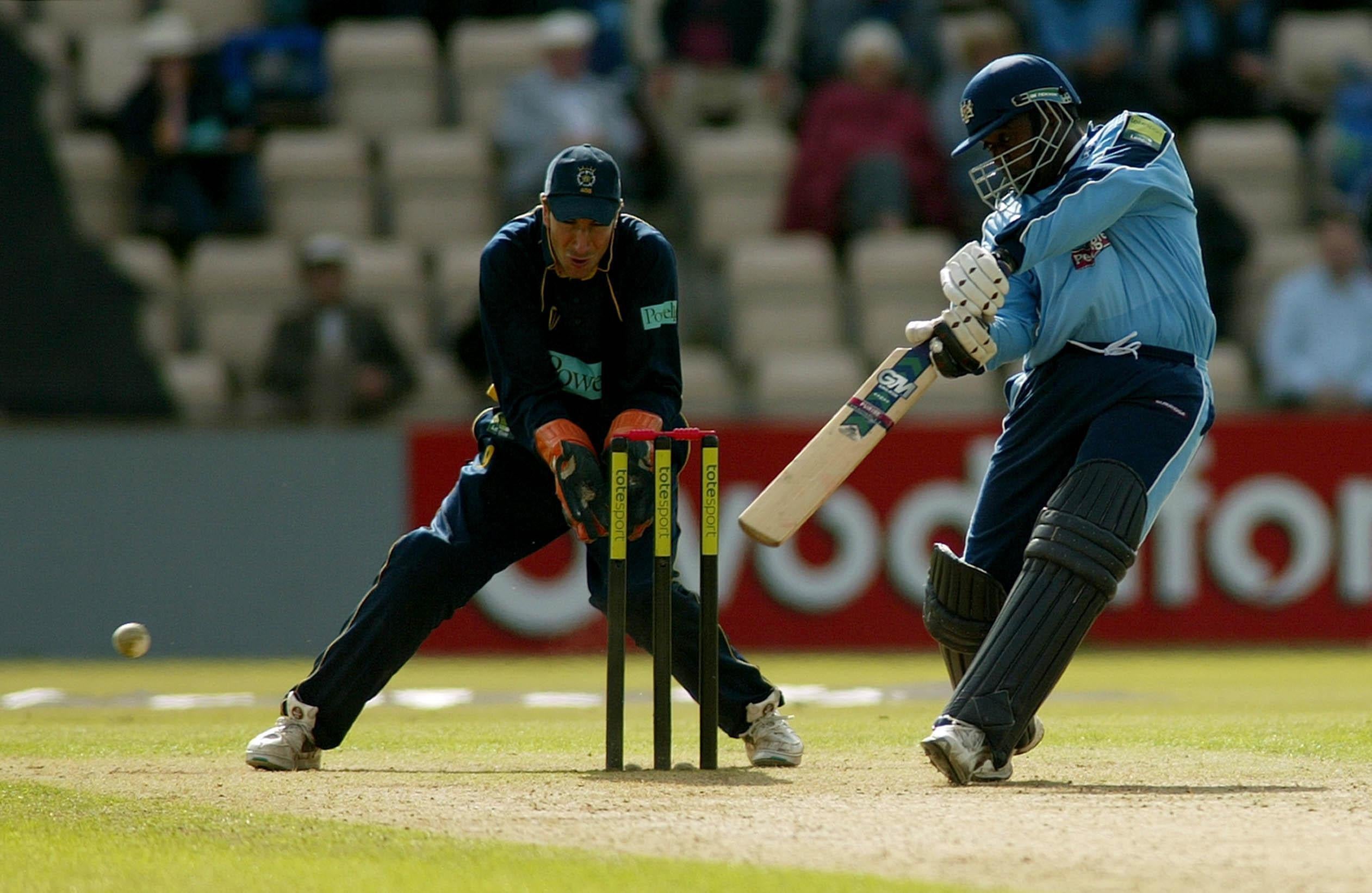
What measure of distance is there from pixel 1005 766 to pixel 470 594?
1.69m

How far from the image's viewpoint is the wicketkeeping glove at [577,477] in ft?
18.2

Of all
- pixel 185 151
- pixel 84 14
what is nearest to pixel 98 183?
pixel 185 151

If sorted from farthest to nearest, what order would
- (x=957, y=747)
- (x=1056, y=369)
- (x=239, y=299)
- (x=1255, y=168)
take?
(x=1255, y=168)
(x=239, y=299)
(x=1056, y=369)
(x=957, y=747)

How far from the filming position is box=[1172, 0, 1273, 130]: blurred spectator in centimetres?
1361

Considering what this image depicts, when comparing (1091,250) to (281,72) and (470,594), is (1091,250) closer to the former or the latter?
(470,594)

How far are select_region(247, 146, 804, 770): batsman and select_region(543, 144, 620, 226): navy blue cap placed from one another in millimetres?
85

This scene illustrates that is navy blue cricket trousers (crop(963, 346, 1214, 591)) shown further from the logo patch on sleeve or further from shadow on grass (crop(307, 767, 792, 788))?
Answer: shadow on grass (crop(307, 767, 792, 788))

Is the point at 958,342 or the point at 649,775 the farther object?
the point at 649,775

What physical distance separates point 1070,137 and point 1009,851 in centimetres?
223

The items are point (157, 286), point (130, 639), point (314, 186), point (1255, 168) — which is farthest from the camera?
point (1255, 168)

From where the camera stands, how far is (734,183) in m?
13.0

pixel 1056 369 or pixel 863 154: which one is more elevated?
pixel 863 154

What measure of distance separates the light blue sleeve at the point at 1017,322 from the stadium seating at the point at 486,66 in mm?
8145

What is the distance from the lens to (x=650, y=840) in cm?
440
